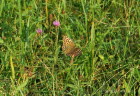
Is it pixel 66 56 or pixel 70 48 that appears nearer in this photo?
pixel 70 48

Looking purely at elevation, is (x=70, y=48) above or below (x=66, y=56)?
above

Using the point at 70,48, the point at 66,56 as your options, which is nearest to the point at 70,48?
the point at 70,48

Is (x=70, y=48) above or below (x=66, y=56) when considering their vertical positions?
above

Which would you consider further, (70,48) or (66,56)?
(66,56)

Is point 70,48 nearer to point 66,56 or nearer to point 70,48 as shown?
point 70,48

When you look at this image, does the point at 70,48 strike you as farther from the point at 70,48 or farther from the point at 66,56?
the point at 66,56

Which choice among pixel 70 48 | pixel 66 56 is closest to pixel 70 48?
pixel 70 48

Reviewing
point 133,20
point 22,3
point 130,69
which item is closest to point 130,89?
point 130,69

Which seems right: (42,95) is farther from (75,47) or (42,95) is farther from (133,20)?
(133,20)
